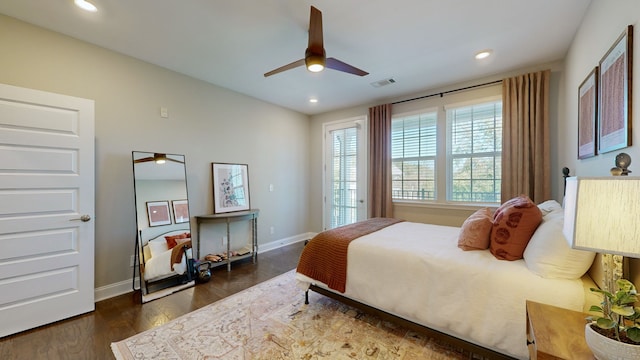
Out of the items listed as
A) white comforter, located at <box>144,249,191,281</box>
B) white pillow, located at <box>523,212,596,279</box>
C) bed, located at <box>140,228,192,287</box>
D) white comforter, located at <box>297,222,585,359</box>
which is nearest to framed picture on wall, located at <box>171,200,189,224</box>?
bed, located at <box>140,228,192,287</box>

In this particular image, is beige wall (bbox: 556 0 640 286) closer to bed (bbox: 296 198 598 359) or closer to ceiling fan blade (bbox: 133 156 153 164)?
bed (bbox: 296 198 598 359)

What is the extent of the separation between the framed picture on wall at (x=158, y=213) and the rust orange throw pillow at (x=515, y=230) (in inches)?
135

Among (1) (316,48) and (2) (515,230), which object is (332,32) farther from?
(2) (515,230)

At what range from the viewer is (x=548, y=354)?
90 cm

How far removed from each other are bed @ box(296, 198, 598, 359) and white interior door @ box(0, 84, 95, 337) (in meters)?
2.14

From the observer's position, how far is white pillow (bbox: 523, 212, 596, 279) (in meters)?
1.38

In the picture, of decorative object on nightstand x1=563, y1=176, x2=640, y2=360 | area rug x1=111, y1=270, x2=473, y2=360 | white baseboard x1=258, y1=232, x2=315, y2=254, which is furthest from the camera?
white baseboard x1=258, y1=232, x2=315, y2=254

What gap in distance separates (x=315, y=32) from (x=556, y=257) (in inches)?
87.8

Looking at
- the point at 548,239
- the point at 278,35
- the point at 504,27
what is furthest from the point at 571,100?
the point at 278,35

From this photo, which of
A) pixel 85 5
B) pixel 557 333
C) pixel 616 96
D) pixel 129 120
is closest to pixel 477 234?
pixel 557 333

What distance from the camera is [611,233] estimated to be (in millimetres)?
834

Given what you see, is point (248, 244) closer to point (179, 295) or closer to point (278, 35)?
point (179, 295)

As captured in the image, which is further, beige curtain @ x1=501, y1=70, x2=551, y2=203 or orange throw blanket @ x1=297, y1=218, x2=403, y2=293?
beige curtain @ x1=501, y1=70, x2=551, y2=203

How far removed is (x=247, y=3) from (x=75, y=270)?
2.90 m
